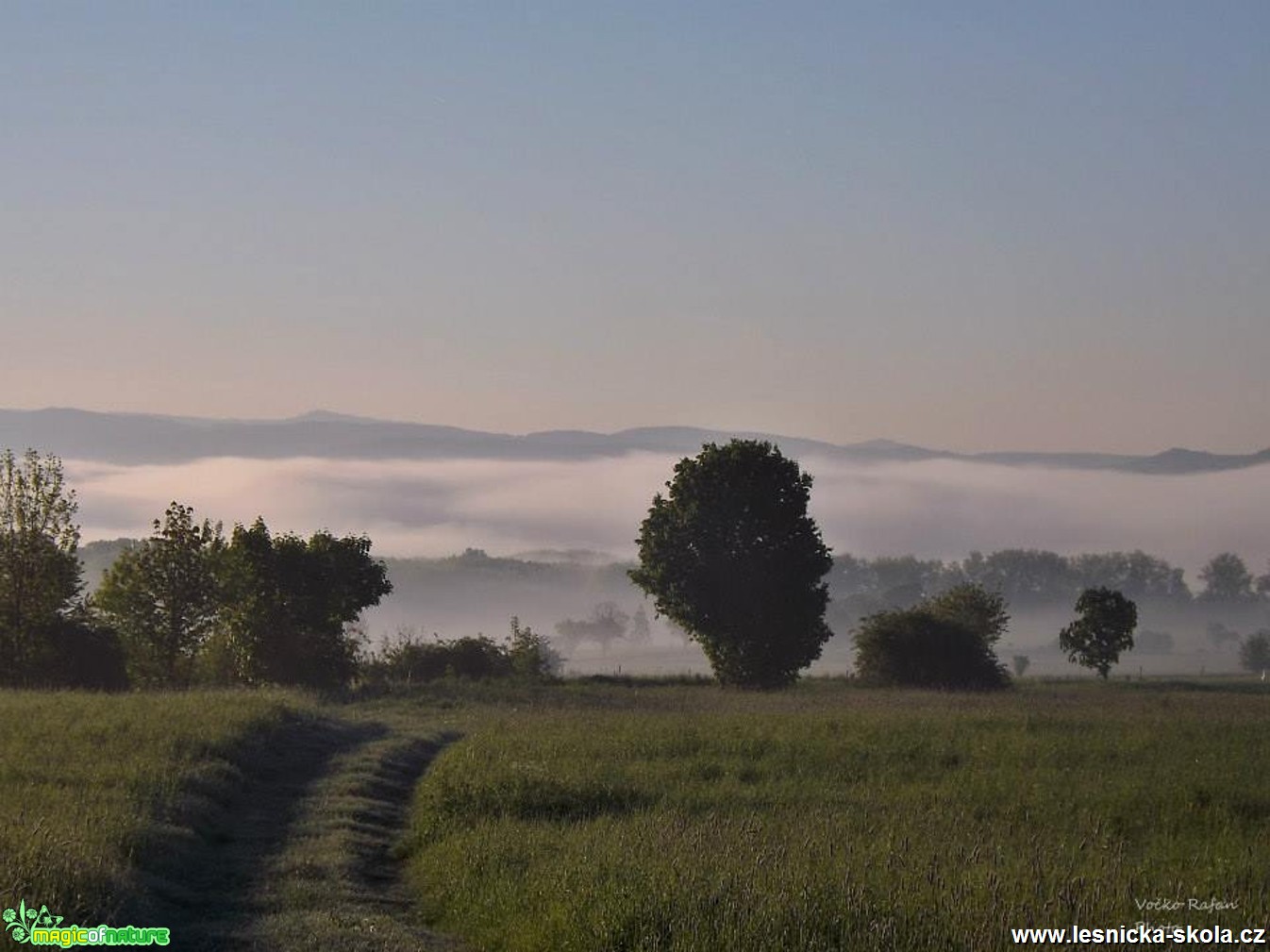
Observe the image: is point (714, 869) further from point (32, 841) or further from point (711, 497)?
point (711, 497)

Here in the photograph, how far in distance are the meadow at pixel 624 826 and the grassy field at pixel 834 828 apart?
6 centimetres

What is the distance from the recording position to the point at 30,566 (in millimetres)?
59719

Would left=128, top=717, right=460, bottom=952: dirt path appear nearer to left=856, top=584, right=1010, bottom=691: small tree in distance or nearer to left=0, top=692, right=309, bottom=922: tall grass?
left=0, top=692, right=309, bottom=922: tall grass

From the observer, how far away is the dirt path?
1416cm

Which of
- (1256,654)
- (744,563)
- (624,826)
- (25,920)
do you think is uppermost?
(744,563)

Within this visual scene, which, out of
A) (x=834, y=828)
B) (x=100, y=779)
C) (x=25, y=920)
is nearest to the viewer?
(x=25, y=920)

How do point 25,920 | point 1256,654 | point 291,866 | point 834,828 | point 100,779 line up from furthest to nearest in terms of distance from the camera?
point 1256,654 < point 100,779 < point 834,828 < point 291,866 < point 25,920

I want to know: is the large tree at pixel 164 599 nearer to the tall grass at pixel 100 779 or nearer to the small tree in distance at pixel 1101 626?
Result: the tall grass at pixel 100 779

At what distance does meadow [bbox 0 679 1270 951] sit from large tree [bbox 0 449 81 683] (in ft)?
75.0

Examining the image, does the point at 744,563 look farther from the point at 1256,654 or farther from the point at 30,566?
the point at 1256,654

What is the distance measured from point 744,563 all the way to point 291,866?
5870 cm

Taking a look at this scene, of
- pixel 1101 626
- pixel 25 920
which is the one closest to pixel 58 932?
pixel 25 920

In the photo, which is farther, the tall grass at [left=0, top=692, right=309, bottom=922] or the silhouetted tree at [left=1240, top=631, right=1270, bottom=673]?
the silhouetted tree at [left=1240, top=631, right=1270, bottom=673]

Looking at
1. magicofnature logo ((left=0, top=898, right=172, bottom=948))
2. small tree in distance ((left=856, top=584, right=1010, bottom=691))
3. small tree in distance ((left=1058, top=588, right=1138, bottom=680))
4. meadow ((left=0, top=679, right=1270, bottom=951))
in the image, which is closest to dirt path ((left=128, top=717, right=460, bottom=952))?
meadow ((left=0, top=679, right=1270, bottom=951))
